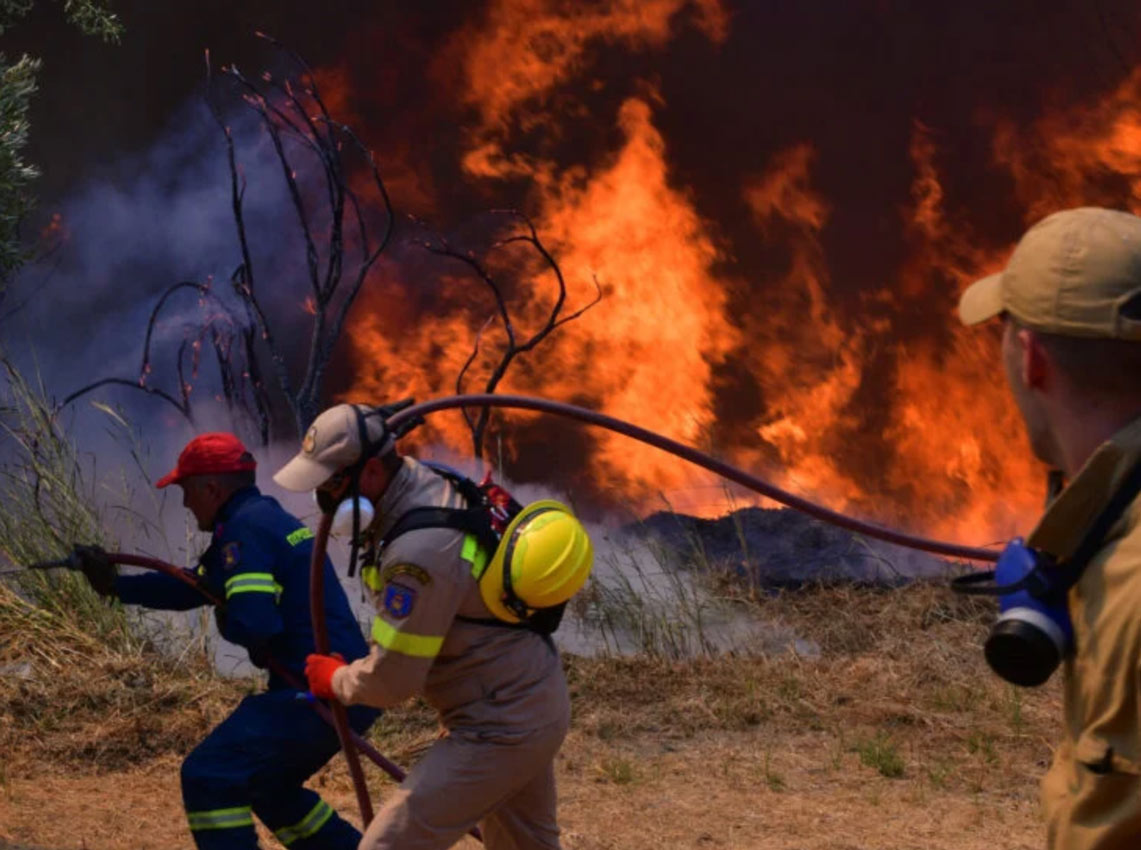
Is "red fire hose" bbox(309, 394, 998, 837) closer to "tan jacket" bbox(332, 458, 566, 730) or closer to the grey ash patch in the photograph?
"tan jacket" bbox(332, 458, 566, 730)

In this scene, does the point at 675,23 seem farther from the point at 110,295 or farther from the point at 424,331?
the point at 110,295

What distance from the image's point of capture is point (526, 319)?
8961mm

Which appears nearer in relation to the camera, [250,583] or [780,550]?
[250,583]

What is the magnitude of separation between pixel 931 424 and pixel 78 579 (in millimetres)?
5086

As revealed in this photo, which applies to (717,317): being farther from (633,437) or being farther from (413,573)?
(413,573)

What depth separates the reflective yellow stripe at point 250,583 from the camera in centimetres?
456

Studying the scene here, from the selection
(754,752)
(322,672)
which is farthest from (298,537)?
(754,752)

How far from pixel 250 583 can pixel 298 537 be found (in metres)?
0.31

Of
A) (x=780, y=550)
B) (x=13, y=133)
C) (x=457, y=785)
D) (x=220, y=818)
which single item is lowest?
(x=780, y=550)

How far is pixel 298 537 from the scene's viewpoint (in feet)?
15.9

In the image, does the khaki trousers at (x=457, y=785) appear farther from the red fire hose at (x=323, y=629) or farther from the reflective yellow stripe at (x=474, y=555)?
the reflective yellow stripe at (x=474, y=555)

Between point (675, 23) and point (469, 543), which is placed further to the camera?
point (675, 23)

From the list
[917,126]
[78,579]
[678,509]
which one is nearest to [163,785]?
[78,579]

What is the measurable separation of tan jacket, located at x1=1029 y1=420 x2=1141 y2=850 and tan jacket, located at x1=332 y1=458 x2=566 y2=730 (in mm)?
2090
